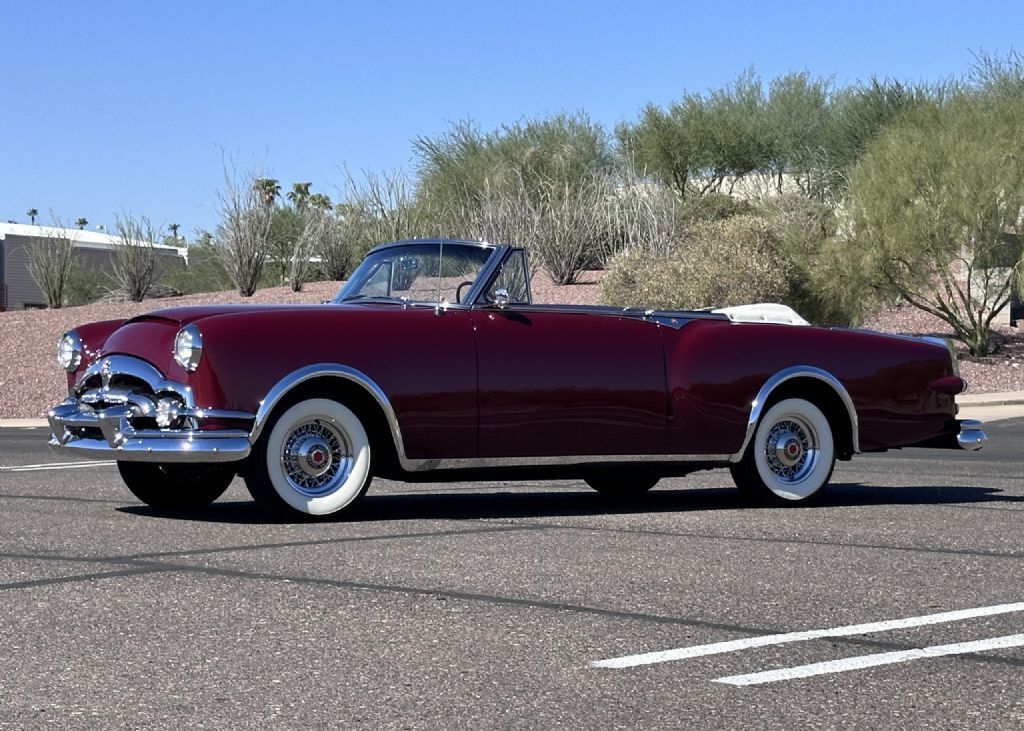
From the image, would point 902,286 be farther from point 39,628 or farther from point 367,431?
point 39,628

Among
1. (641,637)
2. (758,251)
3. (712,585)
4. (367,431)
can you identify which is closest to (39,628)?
(641,637)

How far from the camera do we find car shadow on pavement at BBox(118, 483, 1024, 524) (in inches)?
405

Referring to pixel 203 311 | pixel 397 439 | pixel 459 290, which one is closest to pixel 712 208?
pixel 459 290

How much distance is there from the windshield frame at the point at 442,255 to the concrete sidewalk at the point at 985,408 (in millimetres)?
14811

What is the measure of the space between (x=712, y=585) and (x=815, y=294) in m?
26.8

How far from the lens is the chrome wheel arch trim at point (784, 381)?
10.9m

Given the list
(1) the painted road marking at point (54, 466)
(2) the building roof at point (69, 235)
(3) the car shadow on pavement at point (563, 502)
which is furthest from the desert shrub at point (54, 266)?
(3) the car shadow on pavement at point (563, 502)

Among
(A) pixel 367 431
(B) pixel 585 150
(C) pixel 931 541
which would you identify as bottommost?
(C) pixel 931 541

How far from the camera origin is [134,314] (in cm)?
3297

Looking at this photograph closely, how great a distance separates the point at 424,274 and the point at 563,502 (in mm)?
2068

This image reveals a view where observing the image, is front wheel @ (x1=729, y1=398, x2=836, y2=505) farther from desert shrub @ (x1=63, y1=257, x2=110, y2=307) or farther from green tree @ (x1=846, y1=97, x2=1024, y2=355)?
desert shrub @ (x1=63, y1=257, x2=110, y2=307)

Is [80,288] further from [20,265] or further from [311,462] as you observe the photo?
[311,462]

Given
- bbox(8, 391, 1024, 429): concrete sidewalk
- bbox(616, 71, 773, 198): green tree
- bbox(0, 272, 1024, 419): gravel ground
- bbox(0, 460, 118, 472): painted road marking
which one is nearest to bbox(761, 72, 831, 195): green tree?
bbox(616, 71, 773, 198): green tree

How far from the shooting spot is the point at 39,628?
6215 millimetres
